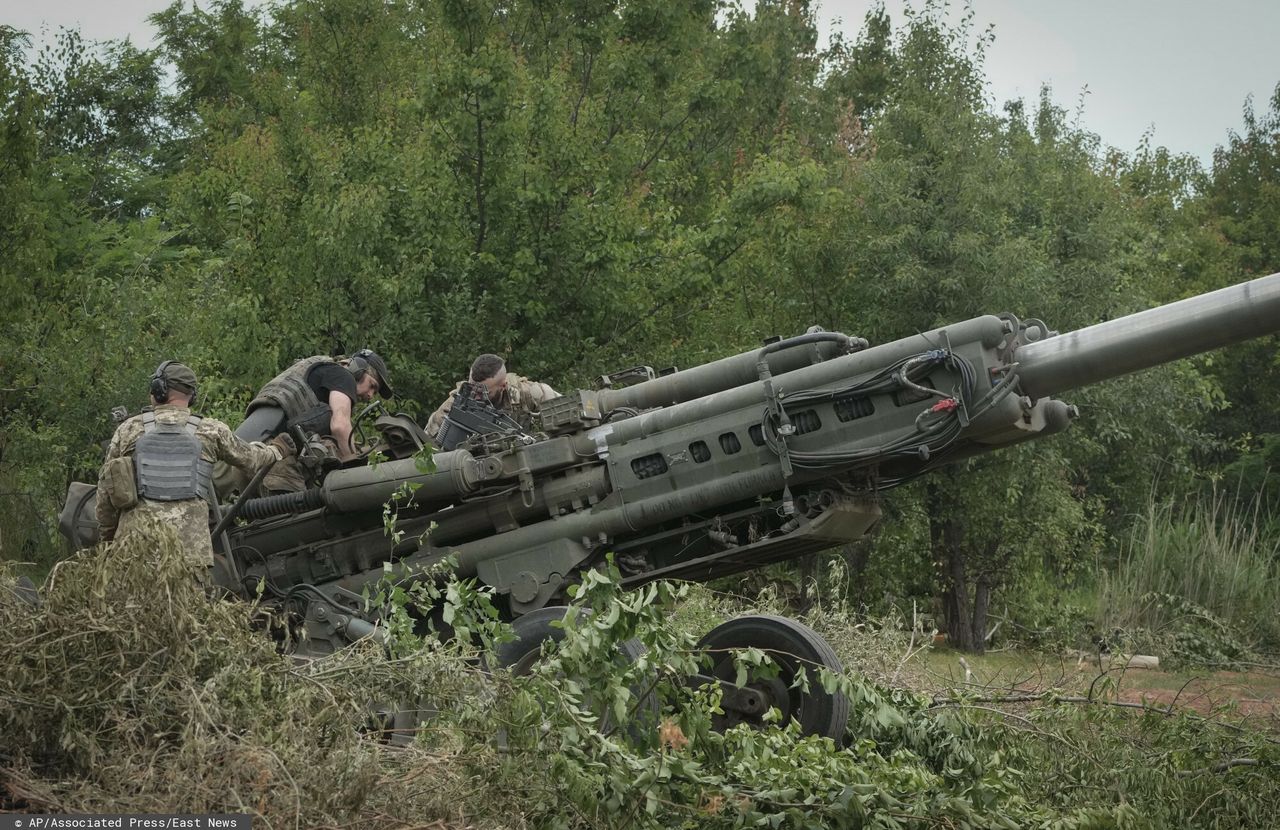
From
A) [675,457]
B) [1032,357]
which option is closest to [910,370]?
[1032,357]

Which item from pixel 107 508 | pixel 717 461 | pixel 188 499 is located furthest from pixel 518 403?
pixel 107 508

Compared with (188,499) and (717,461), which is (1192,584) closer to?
(717,461)

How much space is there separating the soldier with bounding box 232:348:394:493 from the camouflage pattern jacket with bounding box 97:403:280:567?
0.76 metres

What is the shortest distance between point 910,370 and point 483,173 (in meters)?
10.3

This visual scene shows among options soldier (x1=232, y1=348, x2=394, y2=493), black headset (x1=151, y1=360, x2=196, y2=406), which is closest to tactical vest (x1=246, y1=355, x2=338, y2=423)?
→ soldier (x1=232, y1=348, x2=394, y2=493)

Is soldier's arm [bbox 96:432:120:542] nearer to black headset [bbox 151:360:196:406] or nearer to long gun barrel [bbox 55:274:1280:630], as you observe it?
black headset [bbox 151:360:196:406]

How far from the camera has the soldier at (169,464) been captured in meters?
9.39

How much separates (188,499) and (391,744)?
2.56 m

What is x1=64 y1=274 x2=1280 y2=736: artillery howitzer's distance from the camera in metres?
9.04

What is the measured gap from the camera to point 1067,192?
2122 cm

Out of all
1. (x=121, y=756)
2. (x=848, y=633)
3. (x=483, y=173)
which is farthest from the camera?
(x=483, y=173)

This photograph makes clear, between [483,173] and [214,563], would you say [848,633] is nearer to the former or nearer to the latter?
[214,563]

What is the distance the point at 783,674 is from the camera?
30.3 ft

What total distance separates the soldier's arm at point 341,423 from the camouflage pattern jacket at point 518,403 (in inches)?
21.1
